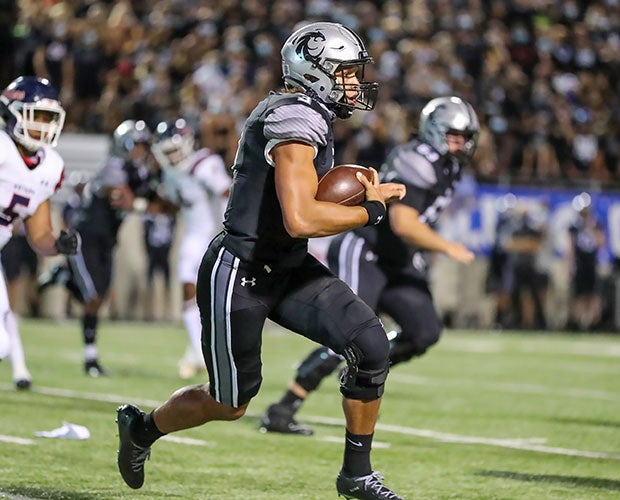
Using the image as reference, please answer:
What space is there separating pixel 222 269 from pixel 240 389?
1.38 feet

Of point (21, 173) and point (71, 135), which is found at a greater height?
point (21, 173)

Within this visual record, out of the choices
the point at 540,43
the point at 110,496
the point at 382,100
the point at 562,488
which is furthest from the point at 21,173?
the point at 540,43

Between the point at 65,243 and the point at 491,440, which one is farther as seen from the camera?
the point at 491,440

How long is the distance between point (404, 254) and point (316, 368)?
2.58 feet

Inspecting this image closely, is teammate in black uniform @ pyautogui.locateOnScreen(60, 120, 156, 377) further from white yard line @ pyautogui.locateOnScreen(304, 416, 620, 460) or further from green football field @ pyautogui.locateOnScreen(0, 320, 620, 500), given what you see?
white yard line @ pyautogui.locateOnScreen(304, 416, 620, 460)

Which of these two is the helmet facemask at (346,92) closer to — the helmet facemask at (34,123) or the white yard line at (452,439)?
the helmet facemask at (34,123)

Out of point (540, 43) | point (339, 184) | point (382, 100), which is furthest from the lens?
point (540, 43)

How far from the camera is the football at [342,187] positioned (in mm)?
4211

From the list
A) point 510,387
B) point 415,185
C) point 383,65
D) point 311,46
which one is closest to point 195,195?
point 510,387

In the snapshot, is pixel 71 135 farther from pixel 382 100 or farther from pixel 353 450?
pixel 353 450

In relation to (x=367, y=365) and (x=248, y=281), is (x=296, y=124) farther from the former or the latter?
(x=367, y=365)

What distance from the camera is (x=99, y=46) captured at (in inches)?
572

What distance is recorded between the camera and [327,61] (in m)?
4.33

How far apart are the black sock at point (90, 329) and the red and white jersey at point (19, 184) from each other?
315cm
